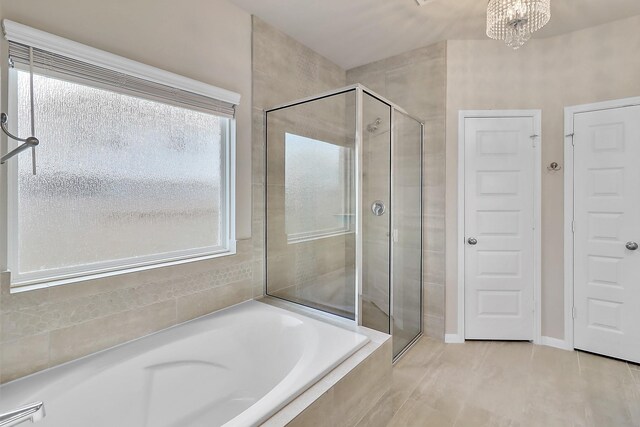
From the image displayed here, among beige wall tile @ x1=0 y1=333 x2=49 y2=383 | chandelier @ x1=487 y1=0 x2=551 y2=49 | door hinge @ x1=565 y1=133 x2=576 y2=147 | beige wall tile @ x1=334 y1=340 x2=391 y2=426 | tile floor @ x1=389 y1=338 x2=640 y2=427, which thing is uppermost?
chandelier @ x1=487 y1=0 x2=551 y2=49

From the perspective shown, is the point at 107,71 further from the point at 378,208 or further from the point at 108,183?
the point at 378,208

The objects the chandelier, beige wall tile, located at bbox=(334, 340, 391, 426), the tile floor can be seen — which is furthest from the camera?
the tile floor

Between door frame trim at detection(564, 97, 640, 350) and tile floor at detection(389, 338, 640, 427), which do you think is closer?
tile floor at detection(389, 338, 640, 427)

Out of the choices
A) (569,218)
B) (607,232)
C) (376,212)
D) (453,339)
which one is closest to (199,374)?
(376,212)

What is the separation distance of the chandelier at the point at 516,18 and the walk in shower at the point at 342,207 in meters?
0.76

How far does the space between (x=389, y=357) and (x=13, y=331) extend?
5.70ft

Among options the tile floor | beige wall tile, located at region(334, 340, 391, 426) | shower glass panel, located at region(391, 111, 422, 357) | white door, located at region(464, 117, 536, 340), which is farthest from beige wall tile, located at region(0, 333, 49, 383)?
white door, located at region(464, 117, 536, 340)

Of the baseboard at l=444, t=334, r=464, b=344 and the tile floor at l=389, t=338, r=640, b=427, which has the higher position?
the baseboard at l=444, t=334, r=464, b=344

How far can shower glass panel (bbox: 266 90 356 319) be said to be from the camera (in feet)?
6.82

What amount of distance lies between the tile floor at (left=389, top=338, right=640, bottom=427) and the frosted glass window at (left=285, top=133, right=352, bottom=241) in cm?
119

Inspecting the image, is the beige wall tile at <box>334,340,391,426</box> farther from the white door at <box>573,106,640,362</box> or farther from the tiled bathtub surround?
the white door at <box>573,106,640,362</box>

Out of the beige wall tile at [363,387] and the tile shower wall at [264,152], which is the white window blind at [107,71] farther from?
the beige wall tile at [363,387]

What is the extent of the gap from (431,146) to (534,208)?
99 centimetres

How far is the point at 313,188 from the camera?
228cm
